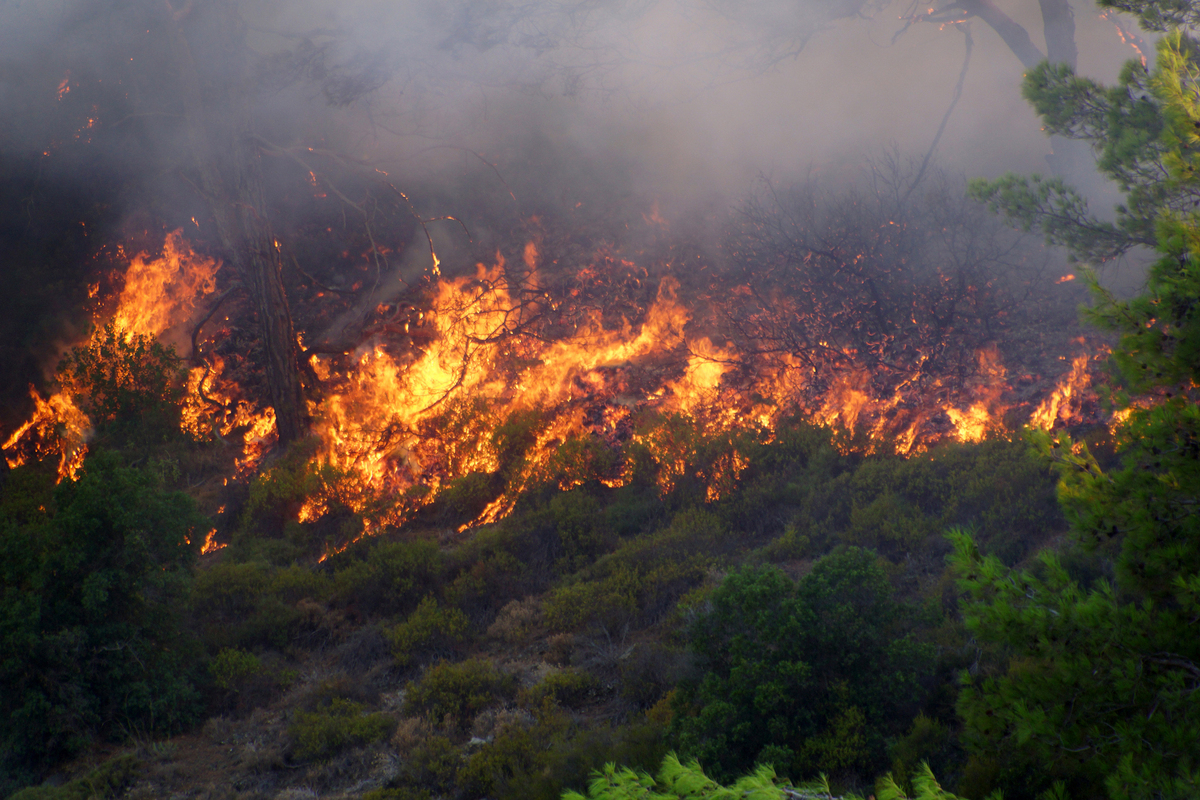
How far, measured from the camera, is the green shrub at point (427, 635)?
558 cm

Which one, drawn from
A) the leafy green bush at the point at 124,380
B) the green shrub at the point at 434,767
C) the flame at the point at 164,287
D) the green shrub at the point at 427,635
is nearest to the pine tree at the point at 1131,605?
the green shrub at the point at 434,767

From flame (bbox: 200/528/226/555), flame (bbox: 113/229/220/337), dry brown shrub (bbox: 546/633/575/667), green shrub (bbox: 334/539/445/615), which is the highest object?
flame (bbox: 113/229/220/337)

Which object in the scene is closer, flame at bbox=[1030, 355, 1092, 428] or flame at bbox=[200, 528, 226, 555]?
flame at bbox=[1030, 355, 1092, 428]

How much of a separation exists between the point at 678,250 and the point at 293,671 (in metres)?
8.00

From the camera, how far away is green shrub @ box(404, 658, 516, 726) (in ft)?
15.6

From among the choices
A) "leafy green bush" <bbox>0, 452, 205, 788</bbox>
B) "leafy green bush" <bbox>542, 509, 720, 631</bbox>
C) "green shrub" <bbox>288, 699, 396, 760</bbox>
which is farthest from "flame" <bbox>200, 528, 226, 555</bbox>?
"leafy green bush" <bbox>542, 509, 720, 631</bbox>

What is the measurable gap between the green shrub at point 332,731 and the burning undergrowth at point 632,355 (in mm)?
3176

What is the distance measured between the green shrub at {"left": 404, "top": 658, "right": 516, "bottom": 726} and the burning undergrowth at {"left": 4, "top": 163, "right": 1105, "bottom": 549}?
110 inches

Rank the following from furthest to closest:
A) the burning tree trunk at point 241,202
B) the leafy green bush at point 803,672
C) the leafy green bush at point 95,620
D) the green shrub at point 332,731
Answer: the burning tree trunk at point 241,202
the leafy green bush at point 95,620
the green shrub at point 332,731
the leafy green bush at point 803,672

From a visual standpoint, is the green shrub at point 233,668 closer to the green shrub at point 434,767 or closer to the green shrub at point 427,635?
the green shrub at point 427,635

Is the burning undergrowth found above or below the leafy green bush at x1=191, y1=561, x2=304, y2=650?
above

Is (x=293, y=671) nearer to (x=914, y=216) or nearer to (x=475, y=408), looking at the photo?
(x=475, y=408)

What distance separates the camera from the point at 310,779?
4195 mm

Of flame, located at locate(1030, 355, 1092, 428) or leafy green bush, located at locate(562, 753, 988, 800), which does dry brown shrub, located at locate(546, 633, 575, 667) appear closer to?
leafy green bush, located at locate(562, 753, 988, 800)
